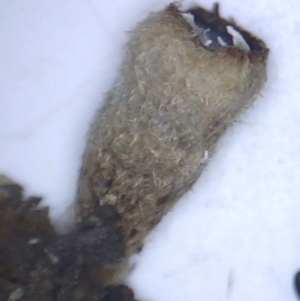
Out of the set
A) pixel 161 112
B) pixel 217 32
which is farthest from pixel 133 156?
pixel 217 32

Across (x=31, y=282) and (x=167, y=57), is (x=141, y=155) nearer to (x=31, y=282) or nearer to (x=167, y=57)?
(x=167, y=57)

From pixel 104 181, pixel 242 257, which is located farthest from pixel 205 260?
pixel 104 181

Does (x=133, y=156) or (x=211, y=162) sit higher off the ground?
(x=133, y=156)

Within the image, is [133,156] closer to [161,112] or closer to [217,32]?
[161,112]
